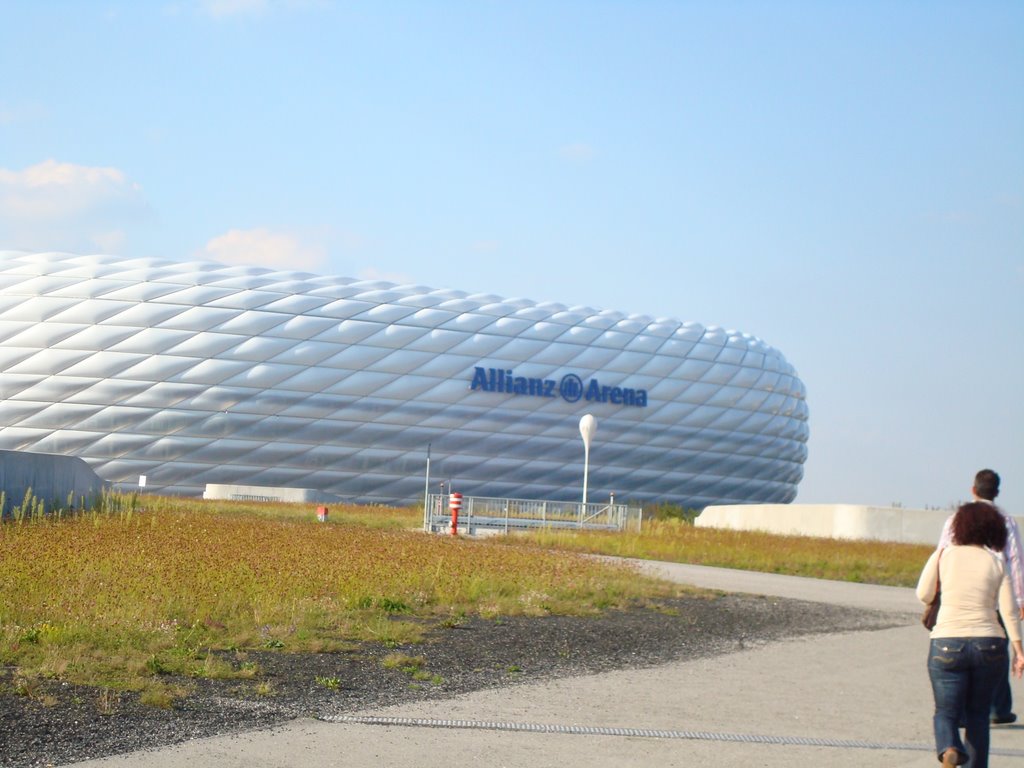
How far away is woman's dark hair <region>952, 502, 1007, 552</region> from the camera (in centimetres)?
525

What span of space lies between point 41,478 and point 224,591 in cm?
1111

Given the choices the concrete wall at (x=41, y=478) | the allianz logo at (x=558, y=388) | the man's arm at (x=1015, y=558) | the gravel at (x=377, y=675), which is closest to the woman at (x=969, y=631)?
Answer: the man's arm at (x=1015, y=558)

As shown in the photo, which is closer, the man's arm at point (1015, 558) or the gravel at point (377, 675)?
the gravel at point (377, 675)

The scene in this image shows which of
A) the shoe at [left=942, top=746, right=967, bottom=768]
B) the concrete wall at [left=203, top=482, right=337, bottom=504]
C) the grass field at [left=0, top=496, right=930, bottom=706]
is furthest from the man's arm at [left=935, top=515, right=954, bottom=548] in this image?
the concrete wall at [left=203, top=482, right=337, bottom=504]

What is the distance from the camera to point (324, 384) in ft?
163

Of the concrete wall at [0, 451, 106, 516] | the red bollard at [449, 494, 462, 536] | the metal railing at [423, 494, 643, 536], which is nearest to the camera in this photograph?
the concrete wall at [0, 451, 106, 516]

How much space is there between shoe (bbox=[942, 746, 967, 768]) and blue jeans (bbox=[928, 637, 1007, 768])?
0.08 ft

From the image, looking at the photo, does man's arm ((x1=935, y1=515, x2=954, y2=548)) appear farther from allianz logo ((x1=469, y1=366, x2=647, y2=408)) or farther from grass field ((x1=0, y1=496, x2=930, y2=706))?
allianz logo ((x1=469, y1=366, x2=647, y2=408))

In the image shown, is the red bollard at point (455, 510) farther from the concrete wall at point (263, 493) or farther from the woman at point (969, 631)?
the concrete wall at point (263, 493)

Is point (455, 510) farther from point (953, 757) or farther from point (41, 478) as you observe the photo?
point (953, 757)

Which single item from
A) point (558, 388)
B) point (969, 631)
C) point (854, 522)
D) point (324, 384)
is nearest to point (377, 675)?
→ point (969, 631)

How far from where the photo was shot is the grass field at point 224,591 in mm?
7246

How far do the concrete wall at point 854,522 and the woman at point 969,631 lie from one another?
2265 cm

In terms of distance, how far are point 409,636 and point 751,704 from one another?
2799 millimetres
